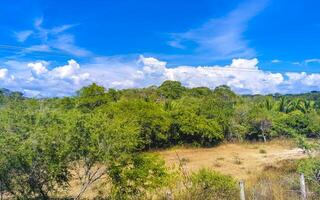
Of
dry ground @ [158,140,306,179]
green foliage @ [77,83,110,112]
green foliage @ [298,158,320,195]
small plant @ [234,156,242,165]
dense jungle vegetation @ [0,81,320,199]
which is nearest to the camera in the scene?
green foliage @ [298,158,320,195]

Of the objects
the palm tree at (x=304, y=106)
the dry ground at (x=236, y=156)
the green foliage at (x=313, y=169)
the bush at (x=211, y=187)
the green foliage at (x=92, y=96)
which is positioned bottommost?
the dry ground at (x=236, y=156)

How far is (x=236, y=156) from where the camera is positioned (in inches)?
976

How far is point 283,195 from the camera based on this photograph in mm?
8938

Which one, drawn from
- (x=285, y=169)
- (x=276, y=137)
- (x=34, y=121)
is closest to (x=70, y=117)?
(x=34, y=121)

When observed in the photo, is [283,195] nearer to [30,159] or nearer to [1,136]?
[30,159]

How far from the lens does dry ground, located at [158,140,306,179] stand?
20.2 meters

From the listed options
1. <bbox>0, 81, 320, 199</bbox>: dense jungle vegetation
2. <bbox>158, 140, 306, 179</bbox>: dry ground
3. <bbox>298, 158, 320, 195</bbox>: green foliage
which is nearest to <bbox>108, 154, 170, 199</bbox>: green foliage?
<bbox>0, 81, 320, 199</bbox>: dense jungle vegetation

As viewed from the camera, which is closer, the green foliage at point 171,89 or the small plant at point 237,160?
the small plant at point 237,160

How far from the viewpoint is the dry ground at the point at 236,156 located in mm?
20234

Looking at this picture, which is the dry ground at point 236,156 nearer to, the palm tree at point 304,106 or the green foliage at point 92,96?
the green foliage at point 92,96

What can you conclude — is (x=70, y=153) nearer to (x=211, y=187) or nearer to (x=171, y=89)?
(x=211, y=187)

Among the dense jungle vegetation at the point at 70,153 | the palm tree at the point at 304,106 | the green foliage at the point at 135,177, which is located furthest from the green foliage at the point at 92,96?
the palm tree at the point at 304,106

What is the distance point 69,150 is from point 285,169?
11304mm

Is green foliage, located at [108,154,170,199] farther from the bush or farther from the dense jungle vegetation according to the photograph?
the bush
